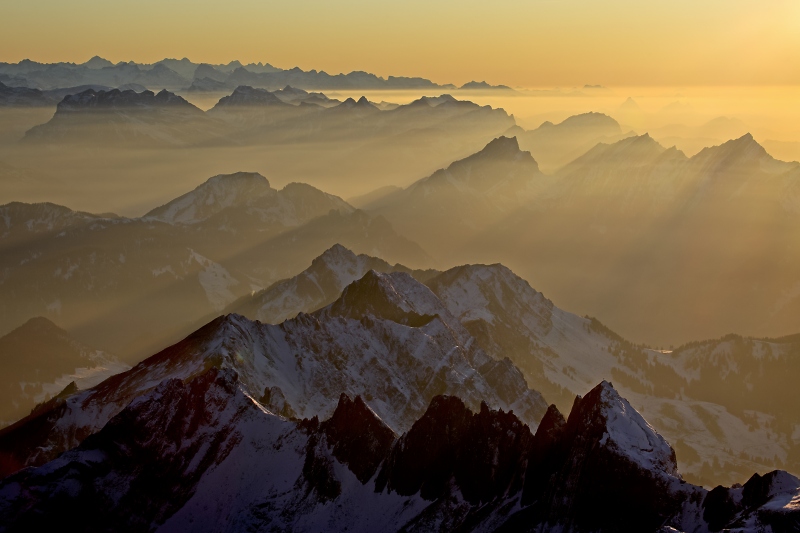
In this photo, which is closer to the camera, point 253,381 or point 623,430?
point 623,430

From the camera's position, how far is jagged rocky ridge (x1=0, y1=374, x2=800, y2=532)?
351 ft

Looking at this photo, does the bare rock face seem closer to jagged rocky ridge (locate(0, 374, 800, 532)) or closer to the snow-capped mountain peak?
jagged rocky ridge (locate(0, 374, 800, 532))

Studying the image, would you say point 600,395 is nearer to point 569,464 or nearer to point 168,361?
point 569,464

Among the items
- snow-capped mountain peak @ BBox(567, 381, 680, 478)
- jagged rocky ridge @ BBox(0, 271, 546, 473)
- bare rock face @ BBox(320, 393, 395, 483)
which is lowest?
jagged rocky ridge @ BBox(0, 271, 546, 473)

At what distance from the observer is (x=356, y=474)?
435 ft

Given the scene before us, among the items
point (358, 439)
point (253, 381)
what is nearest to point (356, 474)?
point (358, 439)

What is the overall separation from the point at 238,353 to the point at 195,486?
44947mm

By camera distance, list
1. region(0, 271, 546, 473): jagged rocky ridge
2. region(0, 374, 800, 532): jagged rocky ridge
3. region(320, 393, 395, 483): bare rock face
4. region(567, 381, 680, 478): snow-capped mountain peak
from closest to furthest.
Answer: region(0, 374, 800, 532): jagged rocky ridge < region(567, 381, 680, 478): snow-capped mountain peak < region(320, 393, 395, 483): bare rock face < region(0, 271, 546, 473): jagged rocky ridge

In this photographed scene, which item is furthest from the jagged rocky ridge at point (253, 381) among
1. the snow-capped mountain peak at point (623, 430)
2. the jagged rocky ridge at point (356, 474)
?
the snow-capped mountain peak at point (623, 430)

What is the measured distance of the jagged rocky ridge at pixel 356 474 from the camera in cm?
10688

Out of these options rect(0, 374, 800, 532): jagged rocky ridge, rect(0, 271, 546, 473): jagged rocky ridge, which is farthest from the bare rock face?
rect(0, 271, 546, 473): jagged rocky ridge

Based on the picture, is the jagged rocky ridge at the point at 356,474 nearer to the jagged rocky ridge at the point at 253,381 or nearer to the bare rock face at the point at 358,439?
the bare rock face at the point at 358,439

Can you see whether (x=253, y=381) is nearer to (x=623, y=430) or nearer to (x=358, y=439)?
(x=358, y=439)

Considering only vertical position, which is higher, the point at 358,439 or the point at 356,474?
the point at 358,439
